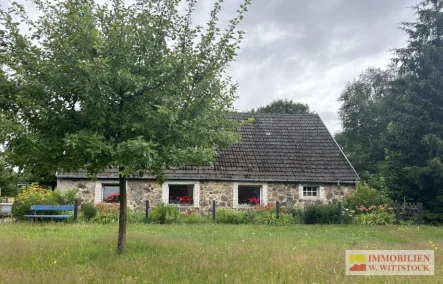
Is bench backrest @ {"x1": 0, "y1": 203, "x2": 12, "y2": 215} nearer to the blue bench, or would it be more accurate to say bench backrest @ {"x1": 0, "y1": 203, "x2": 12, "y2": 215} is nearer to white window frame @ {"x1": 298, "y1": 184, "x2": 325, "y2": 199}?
the blue bench

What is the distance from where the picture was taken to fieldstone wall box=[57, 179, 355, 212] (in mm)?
16734

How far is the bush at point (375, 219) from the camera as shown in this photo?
15125 millimetres

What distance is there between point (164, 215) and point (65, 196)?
445 cm

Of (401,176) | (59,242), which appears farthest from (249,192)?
(59,242)

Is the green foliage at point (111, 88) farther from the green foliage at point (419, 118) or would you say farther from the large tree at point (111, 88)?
the green foliage at point (419, 118)

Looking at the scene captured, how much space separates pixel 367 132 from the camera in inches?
1241

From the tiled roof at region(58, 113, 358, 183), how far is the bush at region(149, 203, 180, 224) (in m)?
2.04

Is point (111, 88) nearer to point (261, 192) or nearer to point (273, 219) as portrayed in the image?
point (273, 219)

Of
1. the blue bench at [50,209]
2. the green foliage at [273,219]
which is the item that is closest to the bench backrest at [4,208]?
the blue bench at [50,209]

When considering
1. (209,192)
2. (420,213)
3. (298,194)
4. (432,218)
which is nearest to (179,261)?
(209,192)

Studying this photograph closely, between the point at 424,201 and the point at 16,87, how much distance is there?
18.4 metres

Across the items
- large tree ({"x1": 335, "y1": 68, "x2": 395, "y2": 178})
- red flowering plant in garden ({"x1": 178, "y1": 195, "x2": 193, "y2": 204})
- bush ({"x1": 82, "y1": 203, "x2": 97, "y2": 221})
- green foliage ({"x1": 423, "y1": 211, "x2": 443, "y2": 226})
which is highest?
large tree ({"x1": 335, "y1": 68, "x2": 395, "y2": 178})

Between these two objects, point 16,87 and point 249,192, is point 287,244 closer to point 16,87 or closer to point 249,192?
point 16,87

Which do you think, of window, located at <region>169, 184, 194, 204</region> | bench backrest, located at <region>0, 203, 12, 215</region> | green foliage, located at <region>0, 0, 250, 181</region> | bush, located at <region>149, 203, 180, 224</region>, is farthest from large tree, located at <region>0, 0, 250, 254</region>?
bench backrest, located at <region>0, 203, 12, 215</region>
